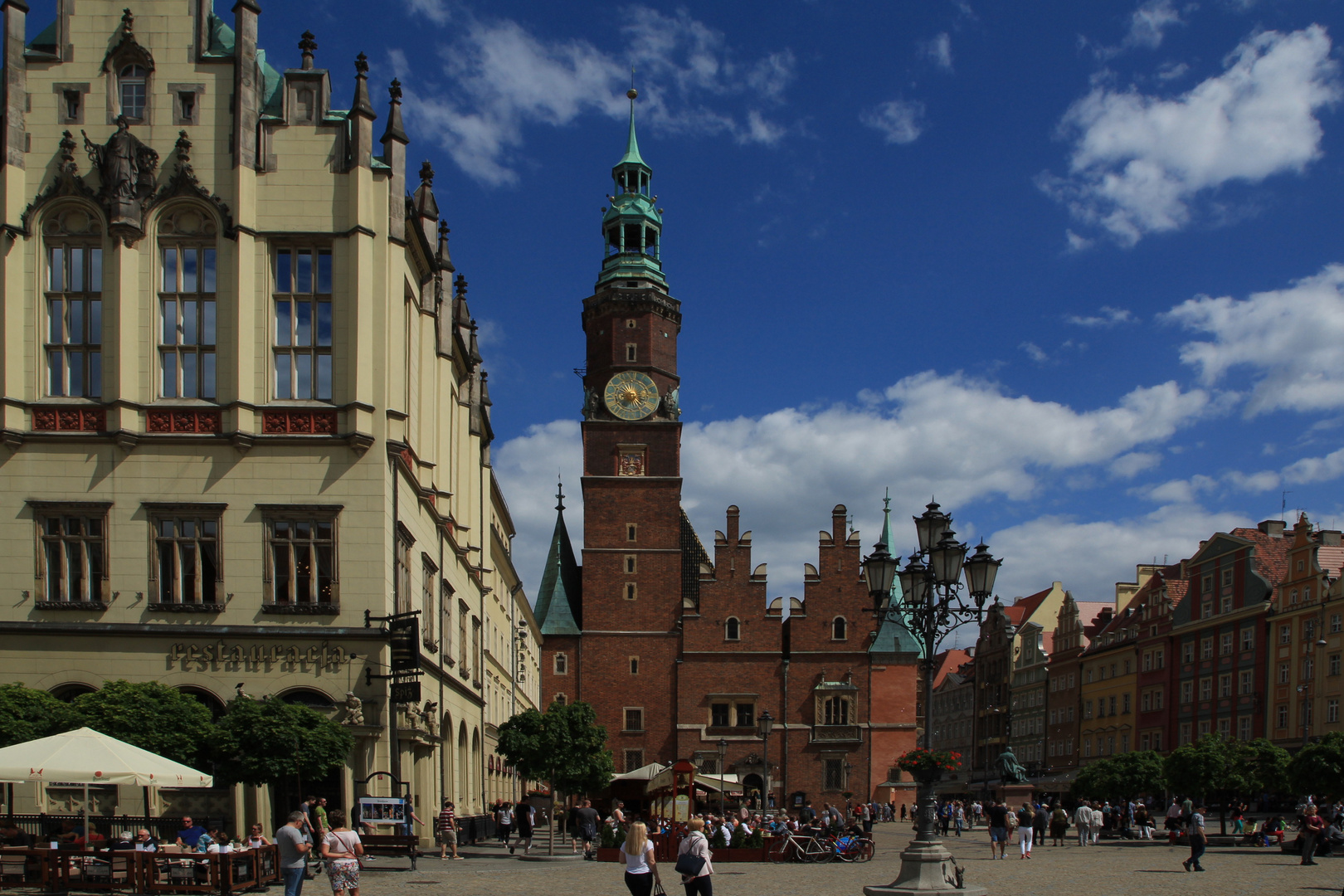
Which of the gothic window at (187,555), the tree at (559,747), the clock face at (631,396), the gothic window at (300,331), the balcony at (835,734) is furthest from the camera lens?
the clock face at (631,396)

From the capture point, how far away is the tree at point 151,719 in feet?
80.6

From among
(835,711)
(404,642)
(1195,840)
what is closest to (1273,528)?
(835,711)

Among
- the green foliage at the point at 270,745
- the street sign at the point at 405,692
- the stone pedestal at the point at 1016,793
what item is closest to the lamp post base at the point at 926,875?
the green foliage at the point at 270,745

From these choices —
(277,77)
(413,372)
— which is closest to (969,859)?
(413,372)

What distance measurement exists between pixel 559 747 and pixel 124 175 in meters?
16.2

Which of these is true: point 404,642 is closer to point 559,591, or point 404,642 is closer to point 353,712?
A: point 353,712

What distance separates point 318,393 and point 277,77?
7.66 metres

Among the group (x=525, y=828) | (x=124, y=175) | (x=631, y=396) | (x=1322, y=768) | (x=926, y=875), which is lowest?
(x=525, y=828)

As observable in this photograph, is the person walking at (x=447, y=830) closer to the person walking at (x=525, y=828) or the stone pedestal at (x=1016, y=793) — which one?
the person walking at (x=525, y=828)

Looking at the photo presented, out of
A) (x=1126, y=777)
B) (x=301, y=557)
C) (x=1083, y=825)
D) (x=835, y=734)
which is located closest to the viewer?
(x=301, y=557)

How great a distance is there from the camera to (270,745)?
23969mm

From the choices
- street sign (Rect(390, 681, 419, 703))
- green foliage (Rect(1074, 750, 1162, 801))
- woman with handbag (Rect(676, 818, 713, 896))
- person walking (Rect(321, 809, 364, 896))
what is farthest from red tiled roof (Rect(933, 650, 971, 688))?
person walking (Rect(321, 809, 364, 896))

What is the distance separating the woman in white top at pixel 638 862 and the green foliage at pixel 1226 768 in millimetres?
29989

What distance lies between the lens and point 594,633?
72188mm
